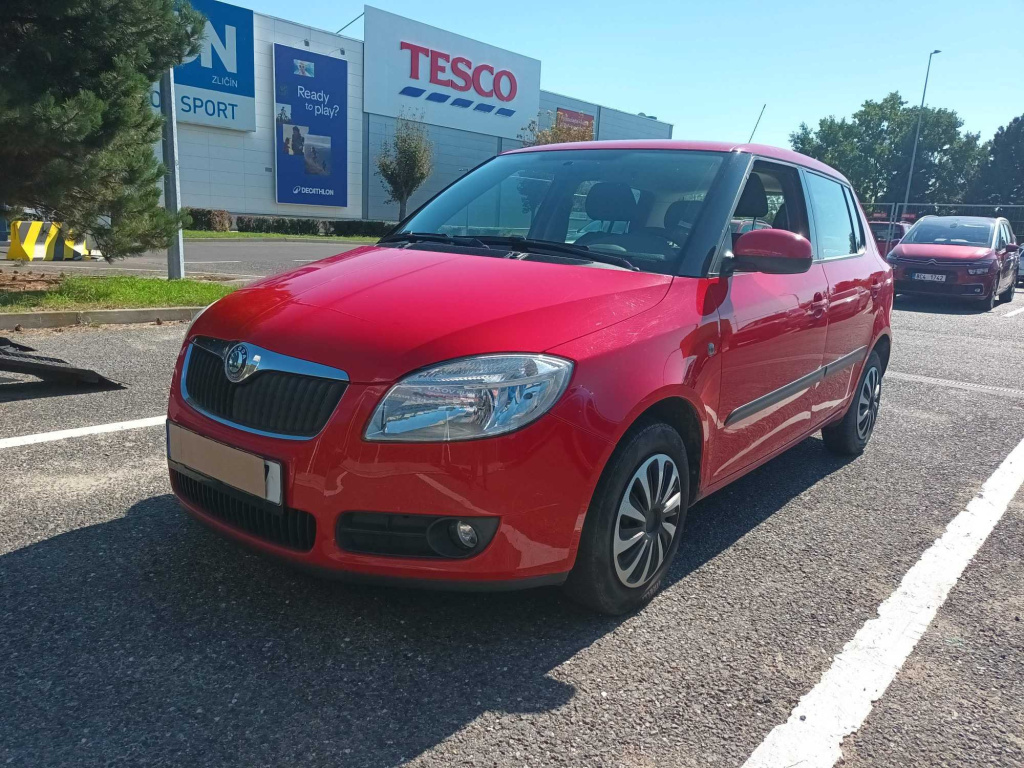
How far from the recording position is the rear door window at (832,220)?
4184mm

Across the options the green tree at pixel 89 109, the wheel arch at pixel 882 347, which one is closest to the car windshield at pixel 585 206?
the wheel arch at pixel 882 347

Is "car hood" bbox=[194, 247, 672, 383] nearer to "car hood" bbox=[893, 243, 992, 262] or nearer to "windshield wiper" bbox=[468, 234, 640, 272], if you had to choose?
"windshield wiper" bbox=[468, 234, 640, 272]

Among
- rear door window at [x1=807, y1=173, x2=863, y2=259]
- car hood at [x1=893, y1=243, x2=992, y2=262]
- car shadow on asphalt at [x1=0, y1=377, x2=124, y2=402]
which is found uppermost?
rear door window at [x1=807, y1=173, x2=863, y2=259]

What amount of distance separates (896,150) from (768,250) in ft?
308

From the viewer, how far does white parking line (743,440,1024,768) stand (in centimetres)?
213

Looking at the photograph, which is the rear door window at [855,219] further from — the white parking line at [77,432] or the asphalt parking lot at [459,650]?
the white parking line at [77,432]

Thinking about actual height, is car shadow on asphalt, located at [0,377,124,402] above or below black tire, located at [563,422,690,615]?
below

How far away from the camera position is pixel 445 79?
133ft

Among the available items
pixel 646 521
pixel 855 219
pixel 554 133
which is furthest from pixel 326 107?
pixel 646 521

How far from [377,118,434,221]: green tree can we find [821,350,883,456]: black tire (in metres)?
34.4

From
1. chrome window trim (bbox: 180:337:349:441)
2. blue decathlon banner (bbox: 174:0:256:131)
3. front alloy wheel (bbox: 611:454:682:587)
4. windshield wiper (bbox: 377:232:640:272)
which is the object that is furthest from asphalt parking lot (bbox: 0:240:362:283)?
front alloy wheel (bbox: 611:454:682:587)

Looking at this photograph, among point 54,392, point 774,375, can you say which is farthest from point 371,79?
point 774,375

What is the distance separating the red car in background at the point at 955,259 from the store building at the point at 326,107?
84.0ft

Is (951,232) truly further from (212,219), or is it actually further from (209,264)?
(212,219)
